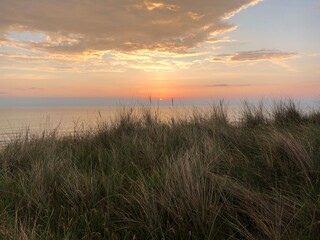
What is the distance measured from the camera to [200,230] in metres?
2.56

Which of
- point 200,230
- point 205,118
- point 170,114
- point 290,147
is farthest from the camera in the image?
point 170,114

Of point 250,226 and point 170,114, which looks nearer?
point 250,226

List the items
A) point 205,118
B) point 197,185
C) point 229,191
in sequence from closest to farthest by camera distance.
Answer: point 197,185, point 229,191, point 205,118

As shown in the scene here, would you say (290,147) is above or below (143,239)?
above

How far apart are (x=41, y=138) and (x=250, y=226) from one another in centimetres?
423

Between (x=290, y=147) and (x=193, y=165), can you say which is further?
(x=290, y=147)

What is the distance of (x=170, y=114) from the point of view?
29.0 feet

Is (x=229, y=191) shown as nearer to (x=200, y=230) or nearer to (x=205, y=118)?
(x=200, y=230)

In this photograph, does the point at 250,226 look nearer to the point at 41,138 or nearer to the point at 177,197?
the point at 177,197

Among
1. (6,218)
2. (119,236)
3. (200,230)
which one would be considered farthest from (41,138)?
(200,230)

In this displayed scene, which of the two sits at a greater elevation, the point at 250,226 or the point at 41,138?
the point at 41,138

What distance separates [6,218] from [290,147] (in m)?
2.95

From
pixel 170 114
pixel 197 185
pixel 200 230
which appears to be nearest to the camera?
pixel 200 230

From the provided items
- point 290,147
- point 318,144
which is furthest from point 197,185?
point 318,144
